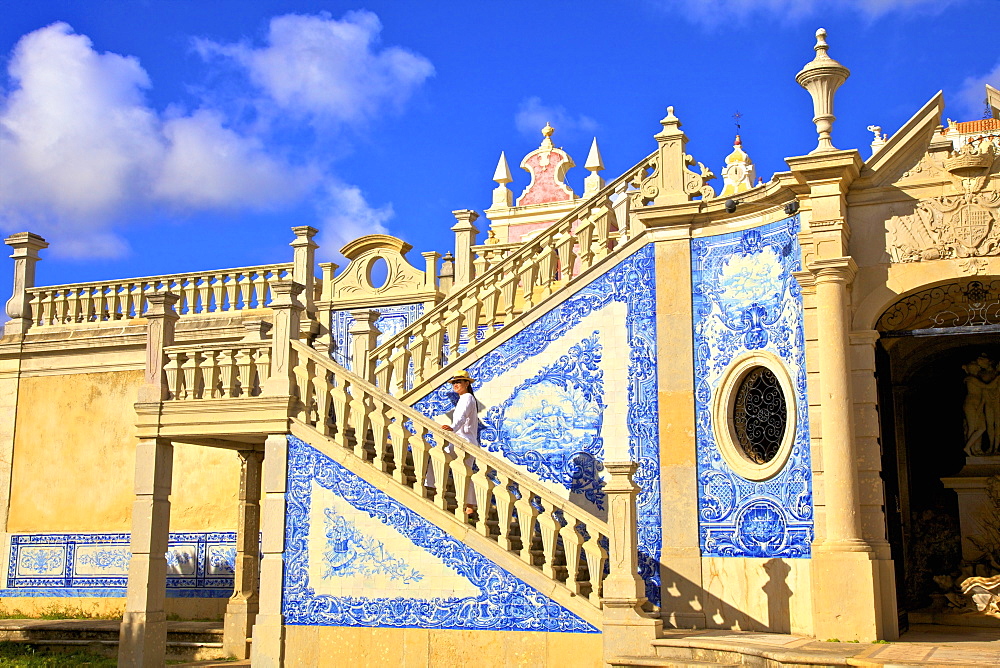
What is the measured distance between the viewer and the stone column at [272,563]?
421 inches

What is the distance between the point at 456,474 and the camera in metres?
10.0

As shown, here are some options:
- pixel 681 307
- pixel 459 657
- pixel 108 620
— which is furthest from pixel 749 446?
pixel 108 620

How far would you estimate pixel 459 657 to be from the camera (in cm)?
998

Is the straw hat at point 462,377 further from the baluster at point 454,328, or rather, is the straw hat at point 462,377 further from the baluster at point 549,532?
the baluster at point 549,532

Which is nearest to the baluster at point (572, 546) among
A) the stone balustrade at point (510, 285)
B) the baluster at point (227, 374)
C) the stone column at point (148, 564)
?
the stone balustrade at point (510, 285)

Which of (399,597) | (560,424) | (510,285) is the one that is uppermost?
(510,285)

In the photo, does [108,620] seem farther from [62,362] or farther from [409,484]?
[409,484]

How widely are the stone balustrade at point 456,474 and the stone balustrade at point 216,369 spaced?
473 millimetres

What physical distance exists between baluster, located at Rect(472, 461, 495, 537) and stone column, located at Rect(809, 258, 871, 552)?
2.95m

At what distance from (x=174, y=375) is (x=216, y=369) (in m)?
0.50

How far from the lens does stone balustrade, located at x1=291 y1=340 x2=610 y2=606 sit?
9.59 m

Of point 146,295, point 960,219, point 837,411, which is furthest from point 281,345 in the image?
point 146,295

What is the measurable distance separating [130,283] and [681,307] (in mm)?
9877

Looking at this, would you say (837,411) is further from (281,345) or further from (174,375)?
(174,375)
